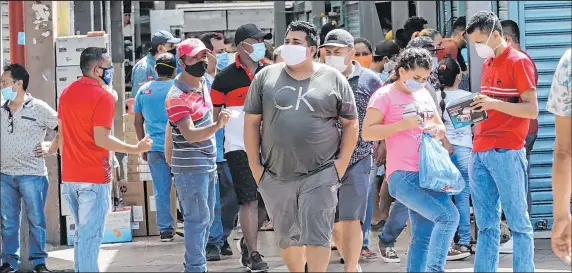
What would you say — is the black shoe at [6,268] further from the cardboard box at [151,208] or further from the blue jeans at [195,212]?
the cardboard box at [151,208]

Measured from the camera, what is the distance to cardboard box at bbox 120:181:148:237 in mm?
11625

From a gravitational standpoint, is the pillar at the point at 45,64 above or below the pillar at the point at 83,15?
below

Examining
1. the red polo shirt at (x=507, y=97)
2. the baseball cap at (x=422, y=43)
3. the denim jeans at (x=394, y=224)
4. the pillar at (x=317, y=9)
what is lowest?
the denim jeans at (x=394, y=224)

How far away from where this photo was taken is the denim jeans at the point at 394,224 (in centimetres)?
912

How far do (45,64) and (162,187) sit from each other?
1741 mm

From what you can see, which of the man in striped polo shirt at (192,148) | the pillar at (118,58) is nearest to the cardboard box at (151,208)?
the pillar at (118,58)

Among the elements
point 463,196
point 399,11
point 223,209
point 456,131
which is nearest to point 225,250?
point 223,209

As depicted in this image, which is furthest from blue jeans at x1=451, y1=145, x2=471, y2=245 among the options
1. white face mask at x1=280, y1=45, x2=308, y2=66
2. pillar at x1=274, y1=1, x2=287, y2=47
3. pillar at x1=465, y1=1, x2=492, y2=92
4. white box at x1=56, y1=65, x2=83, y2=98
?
pillar at x1=274, y1=1, x2=287, y2=47

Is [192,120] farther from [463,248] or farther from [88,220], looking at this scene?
[463,248]

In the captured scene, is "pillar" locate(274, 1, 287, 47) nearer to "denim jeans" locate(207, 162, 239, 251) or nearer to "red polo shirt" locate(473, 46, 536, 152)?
"denim jeans" locate(207, 162, 239, 251)

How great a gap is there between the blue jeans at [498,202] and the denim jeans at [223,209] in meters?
3.03

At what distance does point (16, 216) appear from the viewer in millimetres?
9492

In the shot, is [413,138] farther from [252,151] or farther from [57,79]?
[57,79]

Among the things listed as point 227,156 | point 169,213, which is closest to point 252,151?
point 227,156
